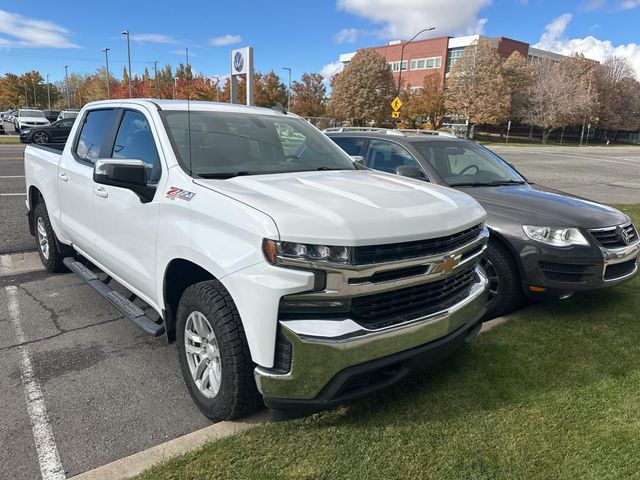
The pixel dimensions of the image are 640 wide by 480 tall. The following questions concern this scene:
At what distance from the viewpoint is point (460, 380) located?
10.7 ft

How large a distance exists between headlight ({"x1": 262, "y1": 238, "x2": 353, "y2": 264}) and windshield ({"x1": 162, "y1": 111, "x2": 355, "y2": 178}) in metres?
1.01

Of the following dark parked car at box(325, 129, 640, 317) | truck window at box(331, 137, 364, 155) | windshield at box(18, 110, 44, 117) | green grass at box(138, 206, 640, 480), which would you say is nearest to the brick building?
windshield at box(18, 110, 44, 117)

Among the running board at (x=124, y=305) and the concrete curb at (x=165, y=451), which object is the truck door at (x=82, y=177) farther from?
the concrete curb at (x=165, y=451)

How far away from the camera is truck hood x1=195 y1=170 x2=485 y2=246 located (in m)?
2.33

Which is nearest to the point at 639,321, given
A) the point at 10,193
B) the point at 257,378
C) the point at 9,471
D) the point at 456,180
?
the point at 456,180

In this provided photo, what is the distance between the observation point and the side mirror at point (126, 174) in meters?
2.97

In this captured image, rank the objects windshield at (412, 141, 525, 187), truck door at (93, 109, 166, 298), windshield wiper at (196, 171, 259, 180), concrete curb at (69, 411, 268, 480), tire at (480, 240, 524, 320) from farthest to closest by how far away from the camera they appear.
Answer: windshield at (412, 141, 525, 187) < tire at (480, 240, 524, 320) < truck door at (93, 109, 166, 298) < windshield wiper at (196, 171, 259, 180) < concrete curb at (69, 411, 268, 480)

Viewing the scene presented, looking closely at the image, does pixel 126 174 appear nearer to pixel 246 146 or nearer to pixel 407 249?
pixel 246 146

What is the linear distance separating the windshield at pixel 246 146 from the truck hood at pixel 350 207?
0.84 feet

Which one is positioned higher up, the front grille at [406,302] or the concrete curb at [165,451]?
the front grille at [406,302]

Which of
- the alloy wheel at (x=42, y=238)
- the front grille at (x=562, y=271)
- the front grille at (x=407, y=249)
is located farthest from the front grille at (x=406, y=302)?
the alloy wheel at (x=42, y=238)

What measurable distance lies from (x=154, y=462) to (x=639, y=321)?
4.16 meters

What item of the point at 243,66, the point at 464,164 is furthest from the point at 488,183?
the point at 243,66

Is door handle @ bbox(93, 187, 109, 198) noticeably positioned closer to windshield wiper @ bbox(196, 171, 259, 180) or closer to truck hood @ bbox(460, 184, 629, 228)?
windshield wiper @ bbox(196, 171, 259, 180)
